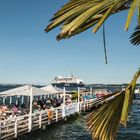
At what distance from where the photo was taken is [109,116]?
2.71 meters

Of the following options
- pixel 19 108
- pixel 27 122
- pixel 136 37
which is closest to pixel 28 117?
pixel 27 122

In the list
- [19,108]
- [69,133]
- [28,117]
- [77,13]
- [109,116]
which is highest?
[77,13]

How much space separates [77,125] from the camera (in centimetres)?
3133

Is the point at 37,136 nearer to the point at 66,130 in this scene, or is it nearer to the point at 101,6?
the point at 66,130

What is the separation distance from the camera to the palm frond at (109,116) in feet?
8.77

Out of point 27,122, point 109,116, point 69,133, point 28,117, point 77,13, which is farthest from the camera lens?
point 69,133

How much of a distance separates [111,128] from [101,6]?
37.2 inches

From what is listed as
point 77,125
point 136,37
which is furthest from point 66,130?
point 136,37

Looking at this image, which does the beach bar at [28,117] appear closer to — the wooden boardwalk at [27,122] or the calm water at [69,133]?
the wooden boardwalk at [27,122]

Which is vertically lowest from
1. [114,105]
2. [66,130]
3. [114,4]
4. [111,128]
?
[66,130]

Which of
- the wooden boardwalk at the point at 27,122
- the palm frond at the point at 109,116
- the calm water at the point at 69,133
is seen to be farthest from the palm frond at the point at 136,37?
the calm water at the point at 69,133

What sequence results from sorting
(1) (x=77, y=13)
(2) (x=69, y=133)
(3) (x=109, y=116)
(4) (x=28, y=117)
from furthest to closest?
(2) (x=69, y=133) → (4) (x=28, y=117) → (3) (x=109, y=116) → (1) (x=77, y=13)

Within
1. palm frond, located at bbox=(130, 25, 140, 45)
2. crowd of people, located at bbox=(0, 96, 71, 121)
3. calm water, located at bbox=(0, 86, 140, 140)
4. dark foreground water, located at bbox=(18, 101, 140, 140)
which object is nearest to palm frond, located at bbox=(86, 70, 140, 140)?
palm frond, located at bbox=(130, 25, 140, 45)

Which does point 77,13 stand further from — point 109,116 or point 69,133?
point 69,133
